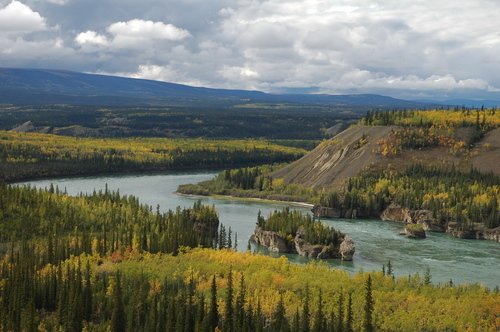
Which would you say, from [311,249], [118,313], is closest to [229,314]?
[118,313]

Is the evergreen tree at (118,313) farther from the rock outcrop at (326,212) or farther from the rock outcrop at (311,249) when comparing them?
the rock outcrop at (326,212)

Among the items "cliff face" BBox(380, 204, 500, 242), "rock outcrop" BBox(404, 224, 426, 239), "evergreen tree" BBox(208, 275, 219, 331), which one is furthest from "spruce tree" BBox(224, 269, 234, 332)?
"cliff face" BBox(380, 204, 500, 242)

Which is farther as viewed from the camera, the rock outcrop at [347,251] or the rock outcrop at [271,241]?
the rock outcrop at [271,241]

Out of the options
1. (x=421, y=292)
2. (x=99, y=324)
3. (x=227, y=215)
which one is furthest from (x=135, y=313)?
(x=227, y=215)

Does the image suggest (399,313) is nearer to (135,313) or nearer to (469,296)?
(469,296)

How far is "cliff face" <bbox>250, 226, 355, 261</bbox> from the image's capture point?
138 metres

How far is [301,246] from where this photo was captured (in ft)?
474

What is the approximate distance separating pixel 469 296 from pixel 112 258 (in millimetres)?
51159

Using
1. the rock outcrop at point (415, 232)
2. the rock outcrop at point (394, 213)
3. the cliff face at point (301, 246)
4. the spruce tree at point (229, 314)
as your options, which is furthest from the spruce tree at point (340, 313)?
the rock outcrop at point (394, 213)

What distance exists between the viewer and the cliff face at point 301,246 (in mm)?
138450

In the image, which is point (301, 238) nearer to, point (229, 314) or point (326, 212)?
point (326, 212)

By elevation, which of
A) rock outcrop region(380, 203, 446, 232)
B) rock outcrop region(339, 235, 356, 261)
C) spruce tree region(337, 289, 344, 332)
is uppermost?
spruce tree region(337, 289, 344, 332)

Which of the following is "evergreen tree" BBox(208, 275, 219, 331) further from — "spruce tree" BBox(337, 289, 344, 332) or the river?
the river

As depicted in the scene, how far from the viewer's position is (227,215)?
7485 inches
